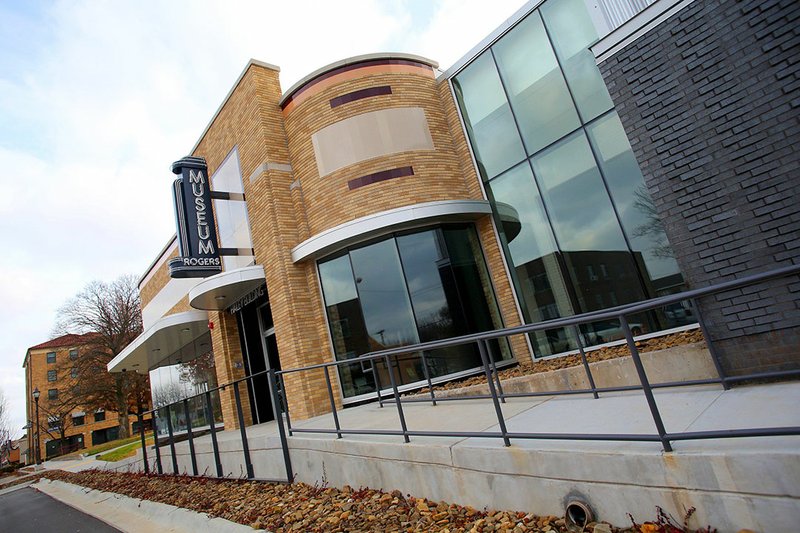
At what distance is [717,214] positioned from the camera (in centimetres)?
431

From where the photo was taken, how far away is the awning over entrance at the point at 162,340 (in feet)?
41.4

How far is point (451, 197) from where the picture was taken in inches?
384

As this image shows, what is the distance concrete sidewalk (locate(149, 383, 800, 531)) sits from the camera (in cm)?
224

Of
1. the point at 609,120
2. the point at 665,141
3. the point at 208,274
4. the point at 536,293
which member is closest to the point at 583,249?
the point at 536,293

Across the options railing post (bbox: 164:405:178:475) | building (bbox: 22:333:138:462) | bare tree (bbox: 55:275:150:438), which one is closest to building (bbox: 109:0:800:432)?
railing post (bbox: 164:405:178:475)

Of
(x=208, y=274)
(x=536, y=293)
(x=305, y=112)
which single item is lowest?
(x=536, y=293)

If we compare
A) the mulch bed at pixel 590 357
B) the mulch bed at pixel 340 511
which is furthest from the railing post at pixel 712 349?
the mulch bed at pixel 590 357

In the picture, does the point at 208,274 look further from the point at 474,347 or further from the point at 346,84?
the point at 474,347

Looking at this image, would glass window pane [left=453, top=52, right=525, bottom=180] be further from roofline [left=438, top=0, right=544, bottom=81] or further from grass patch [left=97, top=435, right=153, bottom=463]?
grass patch [left=97, top=435, right=153, bottom=463]

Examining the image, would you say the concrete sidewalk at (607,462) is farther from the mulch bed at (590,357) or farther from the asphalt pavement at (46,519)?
the asphalt pavement at (46,519)

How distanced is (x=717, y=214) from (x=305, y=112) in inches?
342

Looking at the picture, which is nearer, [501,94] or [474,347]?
[474,347]

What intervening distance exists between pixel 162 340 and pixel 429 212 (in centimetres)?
1043

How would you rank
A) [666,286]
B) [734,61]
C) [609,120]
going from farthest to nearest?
[609,120] → [666,286] → [734,61]
